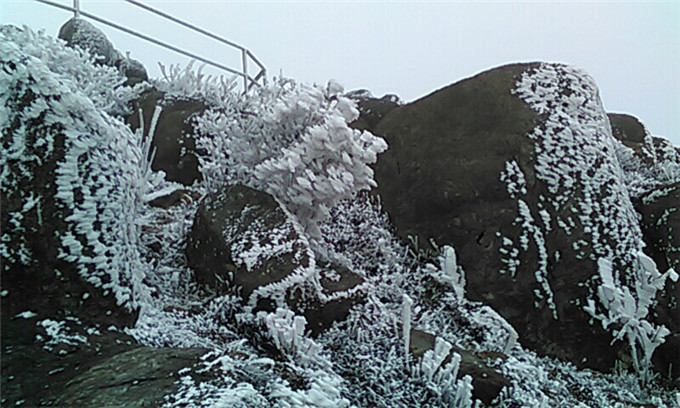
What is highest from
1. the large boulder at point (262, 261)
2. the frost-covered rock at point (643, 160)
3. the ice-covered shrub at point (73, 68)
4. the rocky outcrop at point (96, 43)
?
the rocky outcrop at point (96, 43)

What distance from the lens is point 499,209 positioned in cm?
302

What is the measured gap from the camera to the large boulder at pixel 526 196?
285 cm

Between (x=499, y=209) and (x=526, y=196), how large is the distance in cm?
16

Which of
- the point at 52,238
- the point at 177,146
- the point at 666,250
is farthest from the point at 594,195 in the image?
the point at 177,146

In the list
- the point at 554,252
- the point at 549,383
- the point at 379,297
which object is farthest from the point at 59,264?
the point at 554,252

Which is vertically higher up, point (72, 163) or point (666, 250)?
point (72, 163)

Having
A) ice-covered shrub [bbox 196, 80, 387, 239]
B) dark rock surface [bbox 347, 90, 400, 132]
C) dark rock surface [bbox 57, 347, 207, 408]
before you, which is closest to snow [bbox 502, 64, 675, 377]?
ice-covered shrub [bbox 196, 80, 387, 239]

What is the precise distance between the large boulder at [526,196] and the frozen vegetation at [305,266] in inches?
0.9

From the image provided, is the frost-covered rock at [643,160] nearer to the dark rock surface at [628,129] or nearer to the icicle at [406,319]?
the dark rock surface at [628,129]

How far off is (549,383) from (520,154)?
1297mm

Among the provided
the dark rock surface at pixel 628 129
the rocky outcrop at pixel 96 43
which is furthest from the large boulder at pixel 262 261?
the dark rock surface at pixel 628 129

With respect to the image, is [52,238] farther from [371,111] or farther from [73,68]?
[371,111]

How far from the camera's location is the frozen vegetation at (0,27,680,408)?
195 cm

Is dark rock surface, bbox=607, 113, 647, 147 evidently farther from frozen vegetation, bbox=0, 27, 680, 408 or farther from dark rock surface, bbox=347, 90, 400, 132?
frozen vegetation, bbox=0, 27, 680, 408
